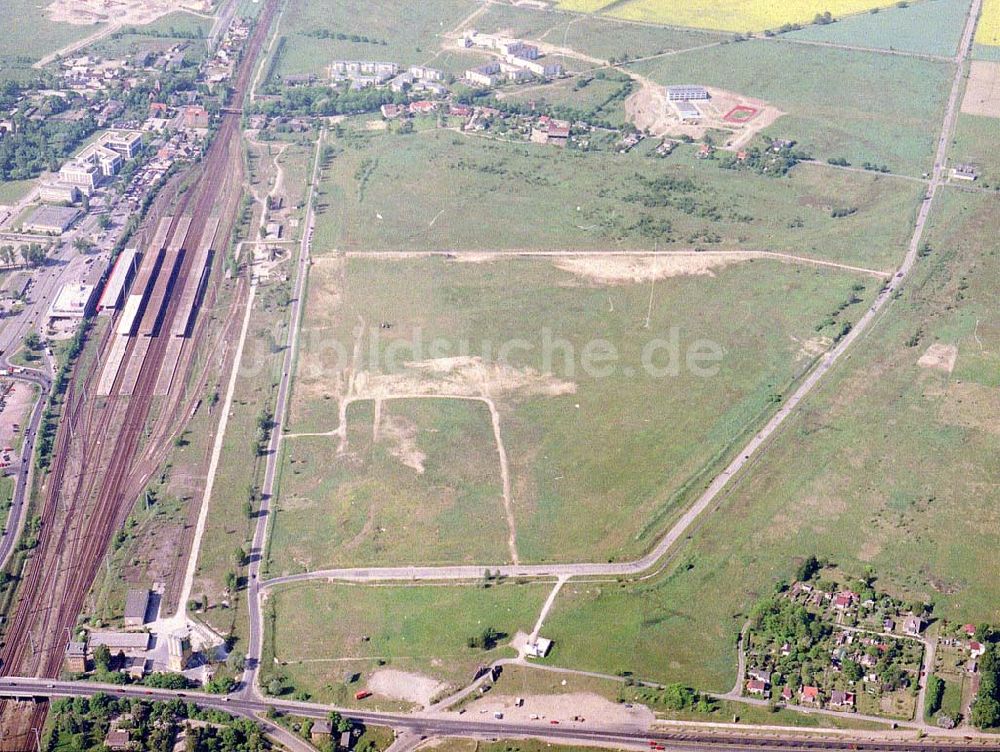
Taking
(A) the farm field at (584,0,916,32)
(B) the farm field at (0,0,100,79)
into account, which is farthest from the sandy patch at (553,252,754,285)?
(B) the farm field at (0,0,100,79)

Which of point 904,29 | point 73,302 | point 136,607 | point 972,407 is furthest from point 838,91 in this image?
point 136,607

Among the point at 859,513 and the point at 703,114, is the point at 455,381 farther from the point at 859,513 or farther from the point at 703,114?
the point at 703,114

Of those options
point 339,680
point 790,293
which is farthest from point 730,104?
point 339,680

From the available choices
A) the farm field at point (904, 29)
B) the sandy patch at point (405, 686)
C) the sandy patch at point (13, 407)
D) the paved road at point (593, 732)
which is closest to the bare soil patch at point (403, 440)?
the sandy patch at point (405, 686)

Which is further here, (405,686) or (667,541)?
(667,541)

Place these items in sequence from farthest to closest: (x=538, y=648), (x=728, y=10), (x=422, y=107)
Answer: (x=728, y=10), (x=422, y=107), (x=538, y=648)

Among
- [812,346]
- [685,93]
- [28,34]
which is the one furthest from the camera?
[28,34]

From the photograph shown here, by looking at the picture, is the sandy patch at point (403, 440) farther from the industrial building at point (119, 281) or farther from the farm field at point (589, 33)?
the farm field at point (589, 33)

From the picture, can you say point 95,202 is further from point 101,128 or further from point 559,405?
point 559,405
